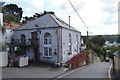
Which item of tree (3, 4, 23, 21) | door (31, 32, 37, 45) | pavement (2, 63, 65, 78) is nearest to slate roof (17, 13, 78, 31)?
door (31, 32, 37, 45)

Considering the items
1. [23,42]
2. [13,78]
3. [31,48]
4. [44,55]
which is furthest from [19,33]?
[13,78]

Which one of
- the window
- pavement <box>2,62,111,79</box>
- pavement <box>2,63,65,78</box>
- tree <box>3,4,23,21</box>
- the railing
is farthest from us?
tree <box>3,4,23,21</box>

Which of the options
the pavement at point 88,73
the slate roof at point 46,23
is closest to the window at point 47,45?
the slate roof at point 46,23

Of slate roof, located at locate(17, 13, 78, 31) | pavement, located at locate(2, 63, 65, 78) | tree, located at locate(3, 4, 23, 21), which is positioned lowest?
pavement, located at locate(2, 63, 65, 78)

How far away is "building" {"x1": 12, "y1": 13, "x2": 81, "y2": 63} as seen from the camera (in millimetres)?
25812

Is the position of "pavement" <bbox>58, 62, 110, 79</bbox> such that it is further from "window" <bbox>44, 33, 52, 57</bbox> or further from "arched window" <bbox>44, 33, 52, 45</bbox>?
"arched window" <bbox>44, 33, 52, 45</bbox>

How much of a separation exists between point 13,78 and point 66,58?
1463cm

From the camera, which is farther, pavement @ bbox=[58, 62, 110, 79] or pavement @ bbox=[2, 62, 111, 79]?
pavement @ bbox=[2, 62, 111, 79]

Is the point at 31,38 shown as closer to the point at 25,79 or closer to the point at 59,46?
the point at 59,46

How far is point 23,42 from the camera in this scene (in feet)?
94.1

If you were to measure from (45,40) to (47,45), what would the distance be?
0.93 metres

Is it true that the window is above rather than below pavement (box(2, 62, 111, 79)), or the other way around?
above

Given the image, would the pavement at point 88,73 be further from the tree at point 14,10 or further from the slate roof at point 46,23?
the tree at point 14,10

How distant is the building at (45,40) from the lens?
25.8 m
